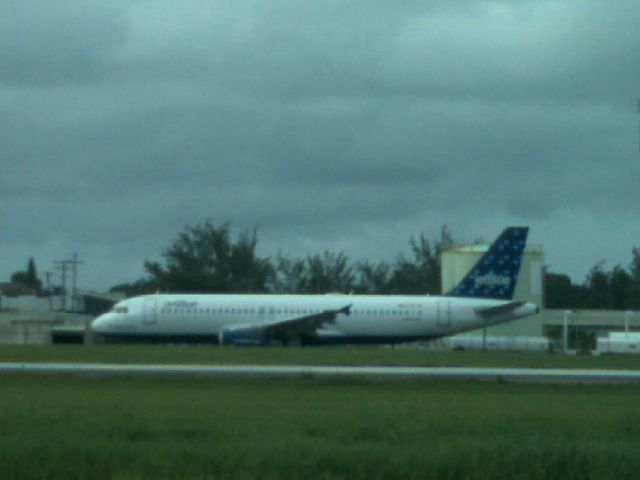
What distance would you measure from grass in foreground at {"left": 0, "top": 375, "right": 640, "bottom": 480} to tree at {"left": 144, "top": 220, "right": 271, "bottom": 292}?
248ft

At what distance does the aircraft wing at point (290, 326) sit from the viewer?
57.9 meters

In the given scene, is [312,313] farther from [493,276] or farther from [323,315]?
[493,276]

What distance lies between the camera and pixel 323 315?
190 feet

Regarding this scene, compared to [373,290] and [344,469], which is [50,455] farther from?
[373,290]

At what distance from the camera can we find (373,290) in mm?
123438

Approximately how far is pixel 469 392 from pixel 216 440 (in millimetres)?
11906

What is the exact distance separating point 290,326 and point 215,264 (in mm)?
51306

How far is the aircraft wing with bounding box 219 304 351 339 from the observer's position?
57875mm

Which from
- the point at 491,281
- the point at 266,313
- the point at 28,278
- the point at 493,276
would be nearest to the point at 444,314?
the point at 491,281

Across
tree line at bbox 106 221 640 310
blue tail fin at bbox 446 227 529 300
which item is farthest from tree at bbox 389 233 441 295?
blue tail fin at bbox 446 227 529 300

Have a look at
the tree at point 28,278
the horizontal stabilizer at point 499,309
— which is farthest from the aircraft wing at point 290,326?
the tree at point 28,278

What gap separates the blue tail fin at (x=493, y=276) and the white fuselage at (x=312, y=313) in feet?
2.02

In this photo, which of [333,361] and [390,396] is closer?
[390,396]

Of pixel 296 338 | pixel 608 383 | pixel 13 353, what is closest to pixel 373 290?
pixel 296 338
